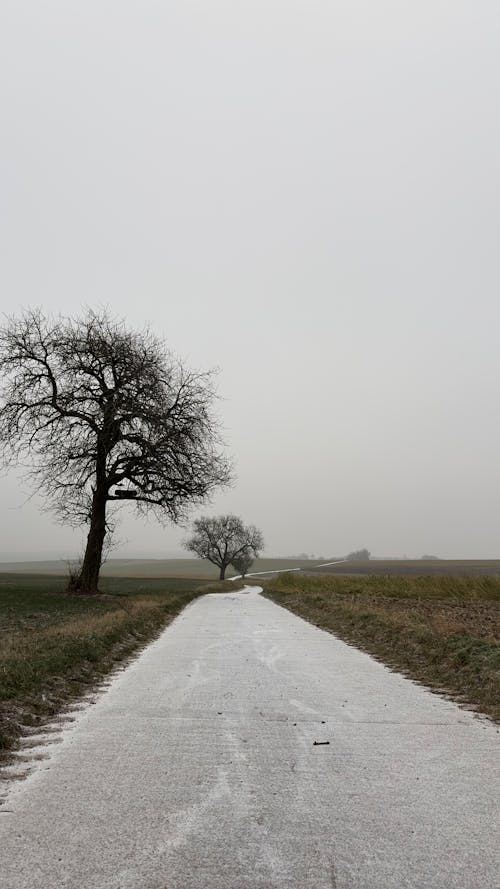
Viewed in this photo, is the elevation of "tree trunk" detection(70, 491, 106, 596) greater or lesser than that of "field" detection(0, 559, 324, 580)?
greater

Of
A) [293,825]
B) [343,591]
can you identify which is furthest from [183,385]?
[293,825]

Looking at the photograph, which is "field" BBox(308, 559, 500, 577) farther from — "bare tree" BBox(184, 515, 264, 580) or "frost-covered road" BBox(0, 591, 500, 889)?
"frost-covered road" BBox(0, 591, 500, 889)

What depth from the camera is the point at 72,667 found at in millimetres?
9383

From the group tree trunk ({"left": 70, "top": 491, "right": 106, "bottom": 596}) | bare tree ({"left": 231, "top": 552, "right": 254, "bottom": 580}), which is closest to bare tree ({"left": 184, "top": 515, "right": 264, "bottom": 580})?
bare tree ({"left": 231, "top": 552, "right": 254, "bottom": 580})

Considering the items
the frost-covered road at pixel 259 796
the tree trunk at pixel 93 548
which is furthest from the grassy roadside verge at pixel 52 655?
the tree trunk at pixel 93 548

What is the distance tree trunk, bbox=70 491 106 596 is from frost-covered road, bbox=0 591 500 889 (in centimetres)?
2019

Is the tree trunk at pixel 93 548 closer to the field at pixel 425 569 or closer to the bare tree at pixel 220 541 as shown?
the field at pixel 425 569

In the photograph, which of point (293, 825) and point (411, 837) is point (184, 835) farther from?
point (411, 837)

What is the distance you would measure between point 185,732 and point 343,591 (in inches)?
1177

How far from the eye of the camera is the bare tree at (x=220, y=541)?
322 feet

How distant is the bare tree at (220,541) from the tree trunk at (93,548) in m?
69.3

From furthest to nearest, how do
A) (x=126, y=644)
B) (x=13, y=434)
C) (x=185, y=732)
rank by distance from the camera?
1. (x=13, y=434)
2. (x=126, y=644)
3. (x=185, y=732)

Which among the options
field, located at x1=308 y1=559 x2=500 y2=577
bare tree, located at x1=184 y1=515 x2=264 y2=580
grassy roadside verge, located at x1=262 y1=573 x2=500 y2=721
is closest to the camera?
grassy roadside verge, located at x1=262 y1=573 x2=500 y2=721

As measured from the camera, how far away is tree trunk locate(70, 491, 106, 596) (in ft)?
91.4
